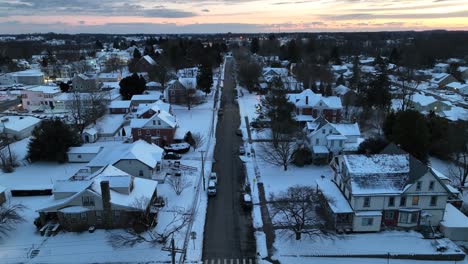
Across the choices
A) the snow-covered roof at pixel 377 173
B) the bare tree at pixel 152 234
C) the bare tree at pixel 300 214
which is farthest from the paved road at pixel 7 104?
the snow-covered roof at pixel 377 173

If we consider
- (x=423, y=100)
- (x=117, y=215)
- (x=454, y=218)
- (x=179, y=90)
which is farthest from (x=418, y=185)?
(x=179, y=90)

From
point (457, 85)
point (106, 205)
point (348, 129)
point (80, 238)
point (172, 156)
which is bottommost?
point (80, 238)

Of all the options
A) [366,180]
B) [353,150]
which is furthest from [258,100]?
[366,180]

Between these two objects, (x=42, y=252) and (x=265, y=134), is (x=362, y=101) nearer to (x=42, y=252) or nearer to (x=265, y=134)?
(x=265, y=134)

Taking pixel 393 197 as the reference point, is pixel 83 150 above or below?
below

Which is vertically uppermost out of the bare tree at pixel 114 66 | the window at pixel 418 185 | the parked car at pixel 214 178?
the bare tree at pixel 114 66

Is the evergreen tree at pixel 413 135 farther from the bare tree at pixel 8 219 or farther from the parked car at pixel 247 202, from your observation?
the bare tree at pixel 8 219

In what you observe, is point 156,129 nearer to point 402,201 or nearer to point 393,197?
point 393,197
